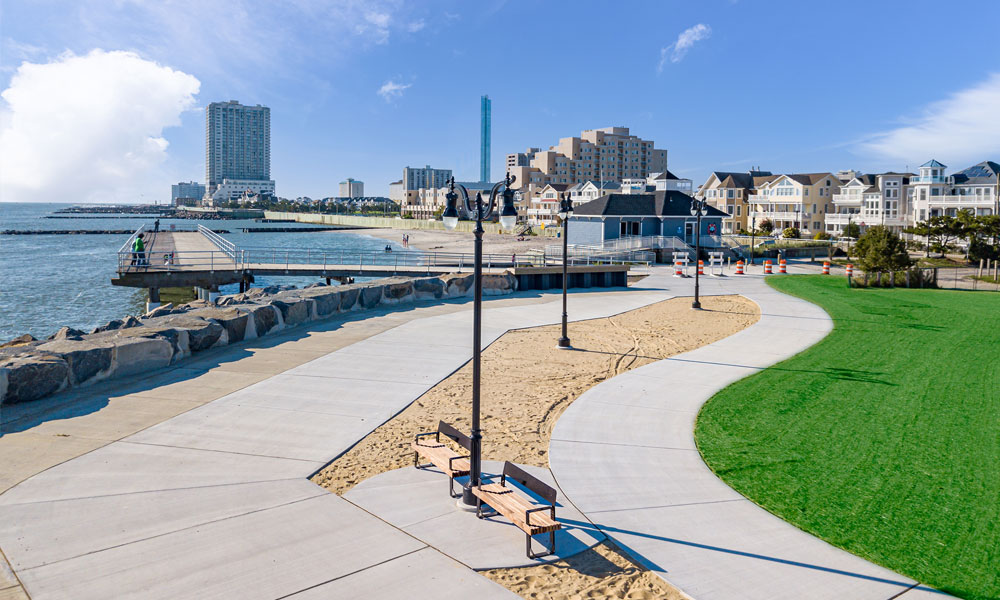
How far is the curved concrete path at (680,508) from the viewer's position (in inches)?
252

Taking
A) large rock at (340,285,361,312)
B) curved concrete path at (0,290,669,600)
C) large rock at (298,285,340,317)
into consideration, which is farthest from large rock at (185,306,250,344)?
large rock at (340,285,361,312)

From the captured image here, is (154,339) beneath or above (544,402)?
above

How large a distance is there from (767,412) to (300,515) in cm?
806

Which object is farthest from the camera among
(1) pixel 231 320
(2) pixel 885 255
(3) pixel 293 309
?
(2) pixel 885 255

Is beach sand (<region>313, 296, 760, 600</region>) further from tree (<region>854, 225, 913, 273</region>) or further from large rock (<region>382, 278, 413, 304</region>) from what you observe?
tree (<region>854, 225, 913, 273</region>)

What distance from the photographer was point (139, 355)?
547 inches

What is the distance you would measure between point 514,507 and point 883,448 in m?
6.13

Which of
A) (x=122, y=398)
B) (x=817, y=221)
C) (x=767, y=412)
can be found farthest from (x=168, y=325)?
(x=817, y=221)

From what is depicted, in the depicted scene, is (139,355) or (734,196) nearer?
(139,355)

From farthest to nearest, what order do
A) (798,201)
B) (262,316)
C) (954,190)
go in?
(798,201) → (954,190) → (262,316)

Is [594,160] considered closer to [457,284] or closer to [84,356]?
[457,284]

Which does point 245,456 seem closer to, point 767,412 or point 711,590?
point 711,590

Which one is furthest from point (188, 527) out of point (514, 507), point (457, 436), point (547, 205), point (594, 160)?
point (594, 160)

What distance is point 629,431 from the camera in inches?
428
